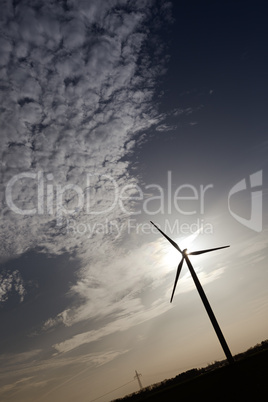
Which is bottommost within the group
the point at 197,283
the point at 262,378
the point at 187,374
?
the point at 187,374

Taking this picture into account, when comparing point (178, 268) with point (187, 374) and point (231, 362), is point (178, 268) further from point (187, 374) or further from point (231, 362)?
point (187, 374)

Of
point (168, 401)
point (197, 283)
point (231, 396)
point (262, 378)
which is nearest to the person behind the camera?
point (231, 396)

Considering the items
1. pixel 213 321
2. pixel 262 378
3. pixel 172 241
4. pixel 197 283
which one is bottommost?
pixel 262 378

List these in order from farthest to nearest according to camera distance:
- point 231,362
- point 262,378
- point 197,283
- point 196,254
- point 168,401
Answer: point 196,254
point 197,283
point 231,362
point 168,401
point 262,378

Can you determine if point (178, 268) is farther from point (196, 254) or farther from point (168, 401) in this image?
point (168, 401)

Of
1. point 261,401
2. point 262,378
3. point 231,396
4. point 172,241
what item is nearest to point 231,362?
point 262,378

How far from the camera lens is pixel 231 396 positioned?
16.9 m

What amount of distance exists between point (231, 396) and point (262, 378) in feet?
11.8

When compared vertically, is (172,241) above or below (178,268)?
above

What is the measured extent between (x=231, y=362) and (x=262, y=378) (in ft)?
25.5

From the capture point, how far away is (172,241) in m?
38.9

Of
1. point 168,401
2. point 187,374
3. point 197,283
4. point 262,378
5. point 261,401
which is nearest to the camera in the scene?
point 261,401

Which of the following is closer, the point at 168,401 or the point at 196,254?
the point at 168,401

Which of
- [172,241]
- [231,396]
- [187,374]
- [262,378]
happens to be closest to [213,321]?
[262,378]
